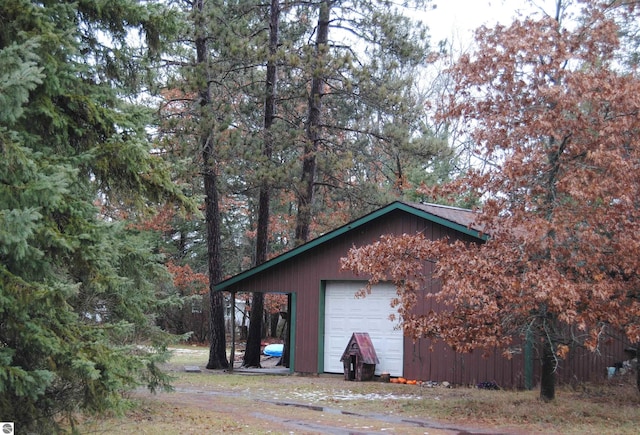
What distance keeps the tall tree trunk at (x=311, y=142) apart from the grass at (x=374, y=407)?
604cm

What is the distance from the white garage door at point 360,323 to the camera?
56.3ft

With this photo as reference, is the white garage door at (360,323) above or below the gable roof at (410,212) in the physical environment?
below

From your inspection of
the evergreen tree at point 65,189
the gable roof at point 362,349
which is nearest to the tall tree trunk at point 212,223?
the gable roof at point 362,349

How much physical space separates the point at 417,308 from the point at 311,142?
20.4 ft

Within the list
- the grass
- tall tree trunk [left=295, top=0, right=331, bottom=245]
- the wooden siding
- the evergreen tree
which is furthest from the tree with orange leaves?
tall tree trunk [left=295, top=0, right=331, bottom=245]

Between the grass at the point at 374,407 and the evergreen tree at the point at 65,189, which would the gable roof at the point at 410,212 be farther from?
the evergreen tree at the point at 65,189

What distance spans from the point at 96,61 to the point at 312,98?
12.8 m

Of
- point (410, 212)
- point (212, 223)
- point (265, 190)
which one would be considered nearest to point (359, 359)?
point (410, 212)

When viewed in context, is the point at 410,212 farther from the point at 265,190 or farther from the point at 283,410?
Result: the point at 283,410

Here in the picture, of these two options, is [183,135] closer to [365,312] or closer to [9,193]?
[365,312]

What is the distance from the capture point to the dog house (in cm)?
1681

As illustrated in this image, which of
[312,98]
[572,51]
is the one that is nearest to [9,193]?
[572,51]

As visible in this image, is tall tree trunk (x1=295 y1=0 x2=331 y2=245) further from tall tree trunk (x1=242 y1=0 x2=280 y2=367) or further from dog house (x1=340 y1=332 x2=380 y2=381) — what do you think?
dog house (x1=340 y1=332 x2=380 y2=381)

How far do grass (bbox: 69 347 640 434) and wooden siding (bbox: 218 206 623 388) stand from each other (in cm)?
66
